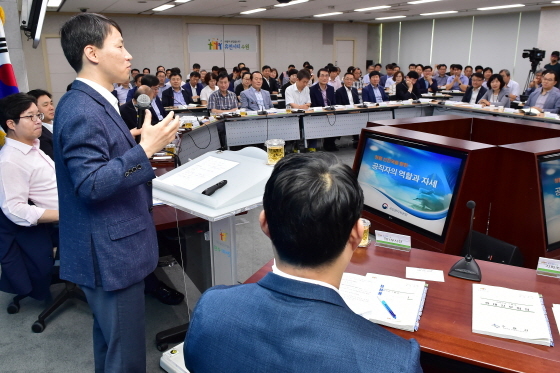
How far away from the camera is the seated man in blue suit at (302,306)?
66cm

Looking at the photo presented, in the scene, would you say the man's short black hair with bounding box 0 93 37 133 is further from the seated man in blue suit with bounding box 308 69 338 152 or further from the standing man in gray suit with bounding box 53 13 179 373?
the seated man in blue suit with bounding box 308 69 338 152

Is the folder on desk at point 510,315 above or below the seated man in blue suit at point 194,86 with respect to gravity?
below

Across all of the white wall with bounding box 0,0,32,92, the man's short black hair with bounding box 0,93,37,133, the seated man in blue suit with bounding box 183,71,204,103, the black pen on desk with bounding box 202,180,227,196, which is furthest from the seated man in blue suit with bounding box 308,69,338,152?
the black pen on desk with bounding box 202,180,227,196

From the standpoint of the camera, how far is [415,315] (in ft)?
3.92

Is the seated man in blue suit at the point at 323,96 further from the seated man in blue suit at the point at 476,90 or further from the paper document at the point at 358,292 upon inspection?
the paper document at the point at 358,292

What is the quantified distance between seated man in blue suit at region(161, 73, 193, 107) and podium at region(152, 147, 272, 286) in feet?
20.4

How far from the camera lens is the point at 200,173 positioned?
173 centimetres

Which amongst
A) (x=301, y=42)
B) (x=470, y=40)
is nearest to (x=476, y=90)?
(x=470, y=40)

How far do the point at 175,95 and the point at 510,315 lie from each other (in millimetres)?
7649

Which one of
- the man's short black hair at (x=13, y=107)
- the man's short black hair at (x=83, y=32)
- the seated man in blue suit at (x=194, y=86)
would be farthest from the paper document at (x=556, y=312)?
the seated man in blue suit at (x=194, y=86)

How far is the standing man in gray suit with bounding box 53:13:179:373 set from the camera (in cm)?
131

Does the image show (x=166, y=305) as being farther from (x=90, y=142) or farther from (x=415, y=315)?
(x=415, y=315)

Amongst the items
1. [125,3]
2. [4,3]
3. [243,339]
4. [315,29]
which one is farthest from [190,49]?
[243,339]

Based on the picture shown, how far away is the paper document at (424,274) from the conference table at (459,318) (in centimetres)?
2
